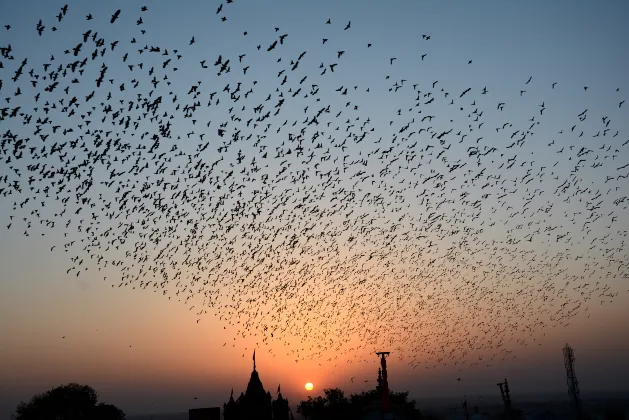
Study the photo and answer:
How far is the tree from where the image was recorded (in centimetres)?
9406

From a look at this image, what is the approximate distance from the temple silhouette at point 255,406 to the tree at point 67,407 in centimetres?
4584

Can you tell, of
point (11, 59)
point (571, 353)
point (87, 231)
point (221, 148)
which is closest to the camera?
point (11, 59)

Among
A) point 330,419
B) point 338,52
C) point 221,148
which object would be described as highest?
point 338,52

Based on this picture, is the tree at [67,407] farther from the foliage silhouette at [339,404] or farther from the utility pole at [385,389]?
the utility pole at [385,389]

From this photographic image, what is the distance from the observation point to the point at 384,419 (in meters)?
55.4

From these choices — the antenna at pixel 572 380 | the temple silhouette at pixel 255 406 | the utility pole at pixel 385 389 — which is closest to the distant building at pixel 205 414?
the temple silhouette at pixel 255 406

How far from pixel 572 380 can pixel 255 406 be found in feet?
121

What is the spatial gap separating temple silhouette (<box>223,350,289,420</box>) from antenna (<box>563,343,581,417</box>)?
1295 inches

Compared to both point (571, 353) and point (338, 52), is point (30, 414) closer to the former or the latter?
point (571, 353)

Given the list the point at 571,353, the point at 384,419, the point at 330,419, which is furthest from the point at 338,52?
the point at 330,419

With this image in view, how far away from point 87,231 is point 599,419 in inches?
2042

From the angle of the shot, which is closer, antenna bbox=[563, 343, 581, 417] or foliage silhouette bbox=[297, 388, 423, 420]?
antenna bbox=[563, 343, 581, 417]

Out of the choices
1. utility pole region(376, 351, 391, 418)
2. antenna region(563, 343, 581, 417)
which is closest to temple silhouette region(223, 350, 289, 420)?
utility pole region(376, 351, 391, 418)

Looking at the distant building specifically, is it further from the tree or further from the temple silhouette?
the tree
